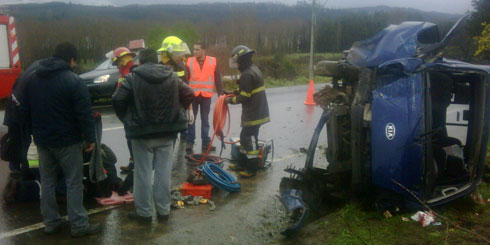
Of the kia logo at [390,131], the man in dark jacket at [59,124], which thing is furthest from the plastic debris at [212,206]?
the kia logo at [390,131]

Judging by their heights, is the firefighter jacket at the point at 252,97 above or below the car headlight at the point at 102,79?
above

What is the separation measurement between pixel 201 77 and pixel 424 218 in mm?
4422

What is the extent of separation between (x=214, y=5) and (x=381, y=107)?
7438 cm

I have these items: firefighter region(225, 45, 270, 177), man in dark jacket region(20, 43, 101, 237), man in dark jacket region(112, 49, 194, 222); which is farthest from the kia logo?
man in dark jacket region(20, 43, 101, 237)

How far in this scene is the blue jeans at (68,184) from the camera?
14.3 ft

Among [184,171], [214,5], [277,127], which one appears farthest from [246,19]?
[184,171]

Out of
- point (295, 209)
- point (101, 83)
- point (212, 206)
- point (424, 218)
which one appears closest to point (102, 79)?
point (101, 83)

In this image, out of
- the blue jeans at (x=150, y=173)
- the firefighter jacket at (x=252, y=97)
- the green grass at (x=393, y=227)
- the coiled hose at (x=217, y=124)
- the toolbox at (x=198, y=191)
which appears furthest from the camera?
the coiled hose at (x=217, y=124)

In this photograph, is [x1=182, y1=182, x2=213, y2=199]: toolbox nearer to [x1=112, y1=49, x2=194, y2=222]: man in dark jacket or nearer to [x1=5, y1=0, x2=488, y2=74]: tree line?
[x1=112, y1=49, x2=194, y2=222]: man in dark jacket

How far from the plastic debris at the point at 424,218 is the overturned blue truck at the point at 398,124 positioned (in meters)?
0.12

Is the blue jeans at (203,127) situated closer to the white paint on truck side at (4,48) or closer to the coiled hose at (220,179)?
the coiled hose at (220,179)

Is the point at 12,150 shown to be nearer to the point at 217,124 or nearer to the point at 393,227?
the point at 217,124

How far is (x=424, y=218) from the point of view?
450 centimetres

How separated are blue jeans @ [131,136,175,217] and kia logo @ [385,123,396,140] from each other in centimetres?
224
